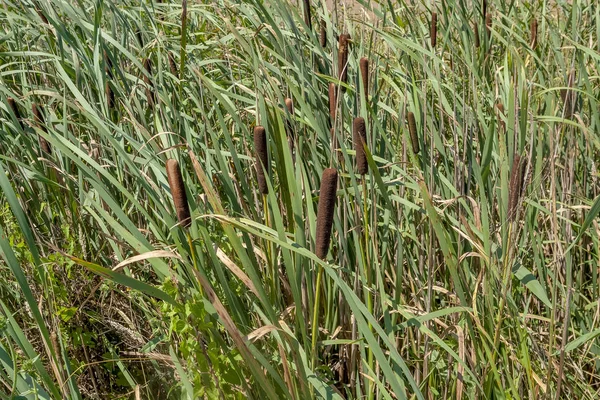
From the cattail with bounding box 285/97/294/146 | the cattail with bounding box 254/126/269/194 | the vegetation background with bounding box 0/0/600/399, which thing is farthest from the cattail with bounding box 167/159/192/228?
the cattail with bounding box 285/97/294/146

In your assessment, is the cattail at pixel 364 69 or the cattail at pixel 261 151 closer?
the cattail at pixel 261 151

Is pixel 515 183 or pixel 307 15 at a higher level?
pixel 307 15

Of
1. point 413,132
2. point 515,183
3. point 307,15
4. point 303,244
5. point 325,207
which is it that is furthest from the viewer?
point 307,15

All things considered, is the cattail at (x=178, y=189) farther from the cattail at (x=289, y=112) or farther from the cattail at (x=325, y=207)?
the cattail at (x=289, y=112)

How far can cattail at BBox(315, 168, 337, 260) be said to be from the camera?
1.13 metres

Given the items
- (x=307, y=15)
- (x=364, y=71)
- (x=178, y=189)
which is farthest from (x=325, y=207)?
(x=307, y=15)

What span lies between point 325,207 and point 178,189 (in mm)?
253

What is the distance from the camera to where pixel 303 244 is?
4.62ft

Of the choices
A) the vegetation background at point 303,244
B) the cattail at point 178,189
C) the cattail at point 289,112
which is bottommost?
the vegetation background at point 303,244

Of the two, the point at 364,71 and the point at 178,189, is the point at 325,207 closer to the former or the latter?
the point at 178,189

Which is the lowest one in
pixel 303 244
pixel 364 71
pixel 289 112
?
pixel 303 244

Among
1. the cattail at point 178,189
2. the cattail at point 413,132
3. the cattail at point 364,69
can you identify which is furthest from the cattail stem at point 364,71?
the cattail at point 178,189

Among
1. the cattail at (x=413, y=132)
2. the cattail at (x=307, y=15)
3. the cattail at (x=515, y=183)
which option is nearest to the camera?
the cattail at (x=515, y=183)

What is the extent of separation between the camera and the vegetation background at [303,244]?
133 centimetres
